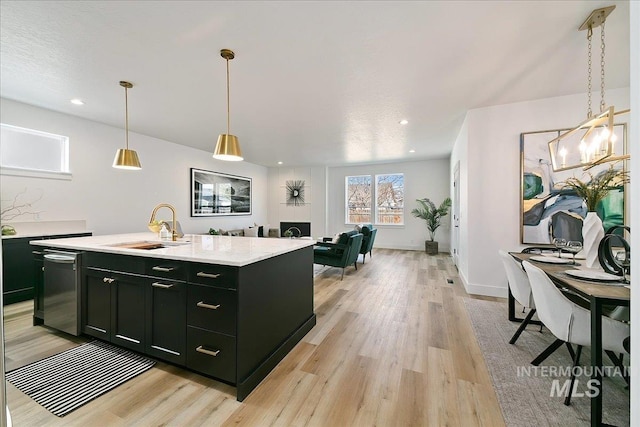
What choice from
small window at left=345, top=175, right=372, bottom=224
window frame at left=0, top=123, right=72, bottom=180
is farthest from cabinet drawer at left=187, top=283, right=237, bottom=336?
small window at left=345, top=175, right=372, bottom=224

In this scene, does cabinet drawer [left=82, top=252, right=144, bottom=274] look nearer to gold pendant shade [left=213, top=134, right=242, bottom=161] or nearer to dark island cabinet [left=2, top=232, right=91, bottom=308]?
gold pendant shade [left=213, top=134, right=242, bottom=161]

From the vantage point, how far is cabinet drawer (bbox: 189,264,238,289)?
1872 millimetres

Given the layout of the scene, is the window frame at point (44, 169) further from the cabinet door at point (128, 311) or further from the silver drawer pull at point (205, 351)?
the silver drawer pull at point (205, 351)

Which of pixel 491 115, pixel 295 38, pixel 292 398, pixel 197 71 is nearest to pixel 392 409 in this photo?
pixel 292 398

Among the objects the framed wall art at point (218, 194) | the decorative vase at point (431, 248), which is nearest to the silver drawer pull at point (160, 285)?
the framed wall art at point (218, 194)

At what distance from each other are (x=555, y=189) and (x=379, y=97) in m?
2.61

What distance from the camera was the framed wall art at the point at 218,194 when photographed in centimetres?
644

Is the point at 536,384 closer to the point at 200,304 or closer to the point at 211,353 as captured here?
the point at 211,353

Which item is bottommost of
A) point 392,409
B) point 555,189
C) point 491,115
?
point 392,409

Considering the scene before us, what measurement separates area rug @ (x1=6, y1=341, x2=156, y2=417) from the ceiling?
2.77 metres

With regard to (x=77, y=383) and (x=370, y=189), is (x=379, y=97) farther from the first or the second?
(x=370, y=189)

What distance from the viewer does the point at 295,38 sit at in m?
2.34

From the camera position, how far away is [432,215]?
740 cm

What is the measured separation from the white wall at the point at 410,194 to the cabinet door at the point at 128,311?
274 inches
